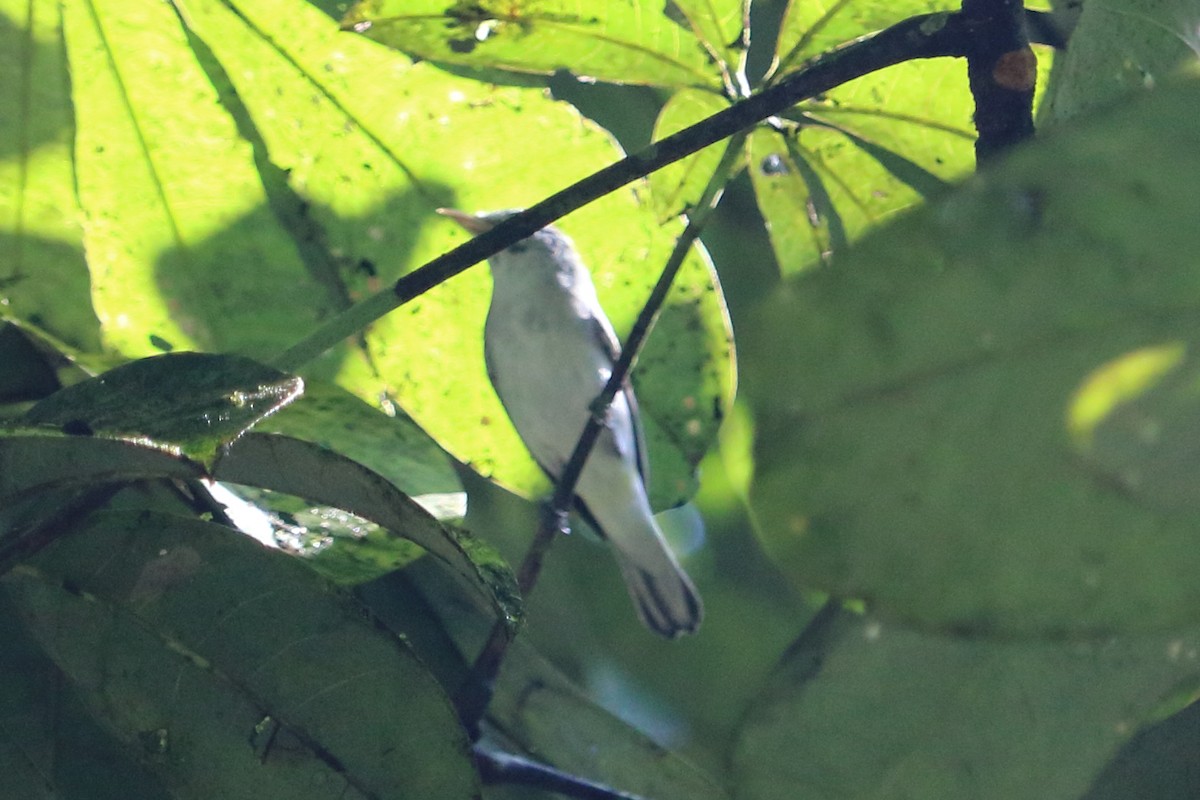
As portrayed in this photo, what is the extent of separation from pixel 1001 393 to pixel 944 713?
0.29 metres

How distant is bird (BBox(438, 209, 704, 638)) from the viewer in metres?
2.29

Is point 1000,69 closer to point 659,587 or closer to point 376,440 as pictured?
point 376,440

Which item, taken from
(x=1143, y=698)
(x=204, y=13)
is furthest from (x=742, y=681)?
(x=1143, y=698)

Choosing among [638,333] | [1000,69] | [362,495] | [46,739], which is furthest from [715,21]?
[46,739]

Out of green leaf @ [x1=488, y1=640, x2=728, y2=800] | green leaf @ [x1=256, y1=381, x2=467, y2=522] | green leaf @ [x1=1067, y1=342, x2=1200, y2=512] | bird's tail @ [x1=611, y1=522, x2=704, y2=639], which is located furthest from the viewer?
bird's tail @ [x1=611, y1=522, x2=704, y2=639]

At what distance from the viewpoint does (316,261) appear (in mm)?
956

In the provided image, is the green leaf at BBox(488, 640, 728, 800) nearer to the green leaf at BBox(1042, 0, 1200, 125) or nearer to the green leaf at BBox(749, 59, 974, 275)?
the green leaf at BBox(749, 59, 974, 275)

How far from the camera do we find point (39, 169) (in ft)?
2.81

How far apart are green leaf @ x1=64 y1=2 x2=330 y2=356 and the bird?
1.26m

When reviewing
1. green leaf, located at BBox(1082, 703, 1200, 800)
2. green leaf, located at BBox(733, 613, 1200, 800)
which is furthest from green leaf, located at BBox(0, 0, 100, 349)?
green leaf, located at BBox(1082, 703, 1200, 800)

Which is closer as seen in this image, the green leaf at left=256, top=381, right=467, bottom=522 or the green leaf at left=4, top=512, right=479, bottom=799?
the green leaf at left=4, top=512, right=479, bottom=799

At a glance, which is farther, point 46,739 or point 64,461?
point 46,739

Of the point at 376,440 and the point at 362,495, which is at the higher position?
the point at 362,495

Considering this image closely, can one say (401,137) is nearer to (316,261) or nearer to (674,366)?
(316,261)
